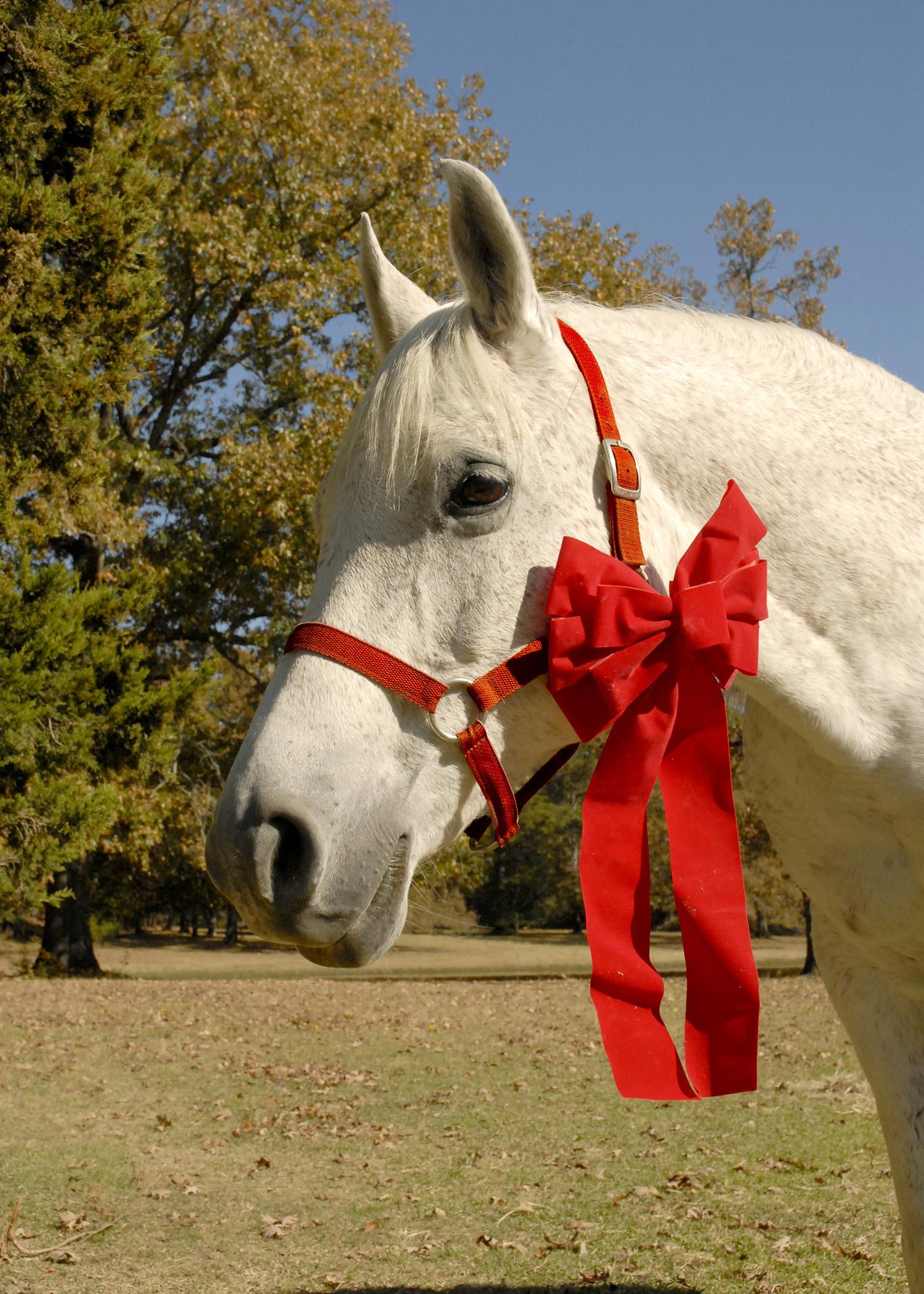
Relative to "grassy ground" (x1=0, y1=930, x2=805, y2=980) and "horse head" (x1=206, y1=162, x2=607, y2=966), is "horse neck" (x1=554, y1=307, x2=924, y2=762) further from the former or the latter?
"grassy ground" (x1=0, y1=930, x2=805, y2=980)

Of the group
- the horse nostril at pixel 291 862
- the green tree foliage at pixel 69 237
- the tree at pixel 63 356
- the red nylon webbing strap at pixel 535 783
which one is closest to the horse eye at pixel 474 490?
the red nylon webbing strap at pixel 535 783

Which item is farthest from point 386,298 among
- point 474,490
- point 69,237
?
point 69,237

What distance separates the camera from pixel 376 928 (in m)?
1.69

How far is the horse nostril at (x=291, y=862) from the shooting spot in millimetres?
1597

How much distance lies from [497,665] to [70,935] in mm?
19470

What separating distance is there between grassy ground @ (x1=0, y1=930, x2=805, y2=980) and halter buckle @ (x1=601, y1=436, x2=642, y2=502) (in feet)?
50.5

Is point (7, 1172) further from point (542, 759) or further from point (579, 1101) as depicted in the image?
point (542, 759)

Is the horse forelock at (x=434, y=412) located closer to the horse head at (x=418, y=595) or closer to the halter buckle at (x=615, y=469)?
the horse head at (x=418, y=595)

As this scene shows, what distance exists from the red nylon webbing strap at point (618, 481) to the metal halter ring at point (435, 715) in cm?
38

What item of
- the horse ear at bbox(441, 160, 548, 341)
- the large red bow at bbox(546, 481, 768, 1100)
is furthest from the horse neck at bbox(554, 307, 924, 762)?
the horse ear at bbox(441, 160, 548, 341)

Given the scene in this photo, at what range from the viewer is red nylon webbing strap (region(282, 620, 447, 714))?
1.73 meters

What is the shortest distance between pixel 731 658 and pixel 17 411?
479 inches

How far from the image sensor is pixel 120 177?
12.5 m

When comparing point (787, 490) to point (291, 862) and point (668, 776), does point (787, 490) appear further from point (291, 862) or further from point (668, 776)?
point (291, 862)
